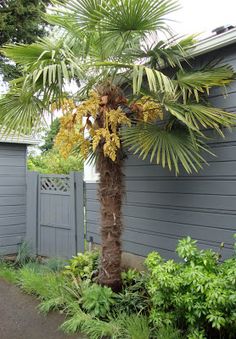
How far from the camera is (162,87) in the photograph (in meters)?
3.67

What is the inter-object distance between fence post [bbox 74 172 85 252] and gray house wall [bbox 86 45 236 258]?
1.11 meters

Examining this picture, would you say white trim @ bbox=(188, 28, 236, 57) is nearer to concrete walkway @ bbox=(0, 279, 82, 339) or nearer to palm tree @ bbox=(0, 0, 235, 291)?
palm tree @ bbox=(0, 0, 235, 291)

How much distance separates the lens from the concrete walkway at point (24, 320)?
402 cm

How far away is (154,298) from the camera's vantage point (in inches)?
138

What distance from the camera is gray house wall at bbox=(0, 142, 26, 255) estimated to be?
303 inches

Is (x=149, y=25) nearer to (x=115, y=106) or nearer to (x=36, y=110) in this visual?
(x=115, y=106)

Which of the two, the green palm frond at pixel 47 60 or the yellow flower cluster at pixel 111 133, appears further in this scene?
the yellow flower cluster at pixel 111 133

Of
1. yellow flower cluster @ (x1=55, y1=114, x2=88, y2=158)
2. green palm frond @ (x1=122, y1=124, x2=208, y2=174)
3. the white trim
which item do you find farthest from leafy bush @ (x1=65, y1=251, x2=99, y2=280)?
the white trim

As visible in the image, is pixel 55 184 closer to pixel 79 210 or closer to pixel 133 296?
pixel 79 210

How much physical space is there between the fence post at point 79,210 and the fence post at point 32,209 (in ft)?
4.10

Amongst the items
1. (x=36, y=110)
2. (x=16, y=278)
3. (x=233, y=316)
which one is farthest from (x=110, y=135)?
(x=16, y=278)

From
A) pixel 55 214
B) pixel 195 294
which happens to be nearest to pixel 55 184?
pixel 55 214

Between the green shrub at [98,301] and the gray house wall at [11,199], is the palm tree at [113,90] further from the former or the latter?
the gray house wall at [11,199]

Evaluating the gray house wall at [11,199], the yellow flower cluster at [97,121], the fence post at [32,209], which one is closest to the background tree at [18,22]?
the gray house wall at [11,199]
